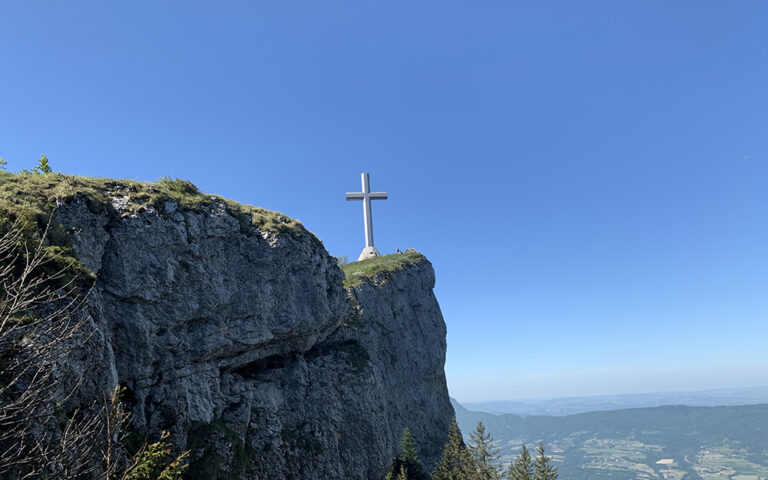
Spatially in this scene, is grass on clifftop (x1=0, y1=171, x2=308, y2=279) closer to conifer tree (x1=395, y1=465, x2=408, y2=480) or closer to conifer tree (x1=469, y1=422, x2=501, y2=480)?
conifer tree (x1=395, y1=465, x2=408, y2=480)

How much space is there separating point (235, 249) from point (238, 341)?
6296mm

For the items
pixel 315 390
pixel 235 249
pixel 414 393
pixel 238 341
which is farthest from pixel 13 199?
pixel 414 393

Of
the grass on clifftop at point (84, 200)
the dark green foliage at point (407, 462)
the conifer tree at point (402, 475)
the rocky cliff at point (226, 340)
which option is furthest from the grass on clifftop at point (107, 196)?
the dark green foliage at point (407, 462)

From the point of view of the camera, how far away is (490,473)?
1515 inches

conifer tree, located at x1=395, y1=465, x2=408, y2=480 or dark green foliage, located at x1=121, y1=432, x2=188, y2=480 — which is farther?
conifer tree, located at x1=395, y1=465, x2=408, y2=480

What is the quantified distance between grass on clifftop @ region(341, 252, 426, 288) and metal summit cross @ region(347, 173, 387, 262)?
1.87 meters

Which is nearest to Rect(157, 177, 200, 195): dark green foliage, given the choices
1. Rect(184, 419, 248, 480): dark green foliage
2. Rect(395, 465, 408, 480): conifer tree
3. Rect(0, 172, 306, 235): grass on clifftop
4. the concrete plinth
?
Rect(0, 172, 306, 235): grass on clifftop

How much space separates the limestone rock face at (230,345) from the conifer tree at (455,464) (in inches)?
373

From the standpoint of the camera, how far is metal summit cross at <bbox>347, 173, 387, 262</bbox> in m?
62.6

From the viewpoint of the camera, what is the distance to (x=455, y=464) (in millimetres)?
42500

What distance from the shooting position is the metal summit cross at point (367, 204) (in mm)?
62625

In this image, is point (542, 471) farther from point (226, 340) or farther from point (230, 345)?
point (226, 340)

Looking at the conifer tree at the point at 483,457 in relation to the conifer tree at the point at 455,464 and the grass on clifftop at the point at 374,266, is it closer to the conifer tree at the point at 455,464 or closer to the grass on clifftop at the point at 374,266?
the conifer tree at the point at 455,464

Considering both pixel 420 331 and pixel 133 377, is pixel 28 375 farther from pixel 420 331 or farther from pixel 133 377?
pixel 420 331
